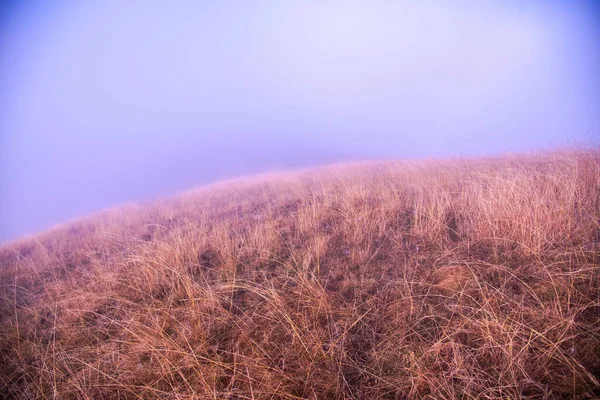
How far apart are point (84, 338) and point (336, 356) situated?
218cm

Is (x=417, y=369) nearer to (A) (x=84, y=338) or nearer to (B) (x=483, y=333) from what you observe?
(B) (x=483, y=333)

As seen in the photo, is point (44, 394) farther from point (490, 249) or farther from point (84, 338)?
point (490, 249)

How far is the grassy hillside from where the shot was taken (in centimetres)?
127

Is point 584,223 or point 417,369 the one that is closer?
point 417,369

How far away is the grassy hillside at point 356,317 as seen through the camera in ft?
4.18

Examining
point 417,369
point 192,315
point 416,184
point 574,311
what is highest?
point 416,184

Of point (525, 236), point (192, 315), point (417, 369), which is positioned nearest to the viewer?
point (417, 369)

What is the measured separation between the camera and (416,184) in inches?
188

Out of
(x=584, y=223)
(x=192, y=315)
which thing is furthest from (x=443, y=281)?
(x=192, y=315)

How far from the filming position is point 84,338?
6.40ft

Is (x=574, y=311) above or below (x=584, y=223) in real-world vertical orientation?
below

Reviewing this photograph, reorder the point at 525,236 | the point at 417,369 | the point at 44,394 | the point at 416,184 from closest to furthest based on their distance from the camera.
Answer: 1. the point at 417,369
2. the point at 44,394
3. the point at 525,236
4. the point at 416,184

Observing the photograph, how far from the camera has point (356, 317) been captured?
5.64 ft

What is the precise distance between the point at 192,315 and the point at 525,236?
3214mm
